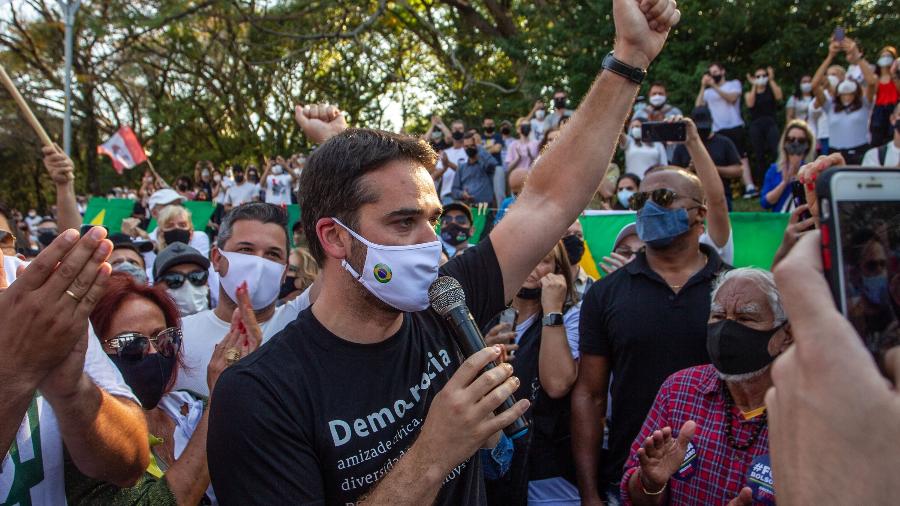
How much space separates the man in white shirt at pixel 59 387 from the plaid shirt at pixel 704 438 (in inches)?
78.6

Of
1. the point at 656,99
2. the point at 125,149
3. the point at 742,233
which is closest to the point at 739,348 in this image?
the point at 742,233

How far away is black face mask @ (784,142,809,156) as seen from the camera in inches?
318

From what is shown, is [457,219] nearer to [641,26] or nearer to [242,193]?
[641,26]

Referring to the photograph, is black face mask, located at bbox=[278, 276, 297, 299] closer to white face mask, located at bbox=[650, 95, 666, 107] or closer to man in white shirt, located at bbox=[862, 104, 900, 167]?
man in white shirt, located at bbox=[862, 104, 900, 167]

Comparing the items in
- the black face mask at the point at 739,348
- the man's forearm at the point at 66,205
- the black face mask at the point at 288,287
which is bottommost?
the black face mask at the point at 288,287

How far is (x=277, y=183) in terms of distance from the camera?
53.1 feet

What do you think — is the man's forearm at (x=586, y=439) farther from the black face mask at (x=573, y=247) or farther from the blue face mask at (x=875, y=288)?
the blue face mask at (x=875, y=288)

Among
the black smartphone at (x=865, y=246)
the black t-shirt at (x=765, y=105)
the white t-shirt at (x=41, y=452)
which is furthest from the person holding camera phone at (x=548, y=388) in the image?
the black t-shirt at (x=765, y=105)

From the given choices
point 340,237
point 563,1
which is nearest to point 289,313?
point 340,237

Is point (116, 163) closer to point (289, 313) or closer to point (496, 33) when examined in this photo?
point (496, 33)

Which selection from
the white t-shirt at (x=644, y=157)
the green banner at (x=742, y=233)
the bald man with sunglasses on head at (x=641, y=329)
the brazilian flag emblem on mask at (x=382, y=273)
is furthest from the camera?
the white t-shirt at (x=644, y=157)

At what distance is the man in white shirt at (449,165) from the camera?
12523mm

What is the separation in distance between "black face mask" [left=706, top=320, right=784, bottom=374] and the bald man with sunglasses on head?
59cm

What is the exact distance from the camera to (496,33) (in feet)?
72.4
